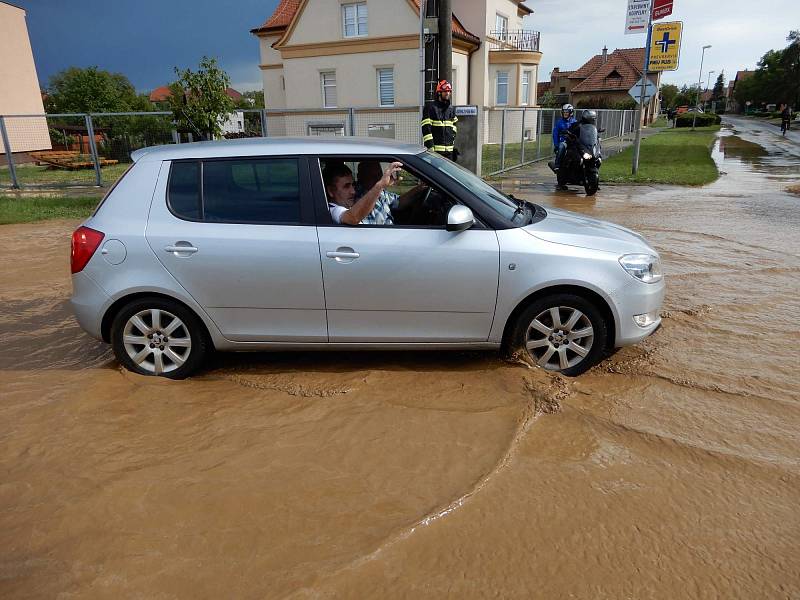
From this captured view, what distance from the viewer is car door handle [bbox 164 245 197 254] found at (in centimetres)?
421

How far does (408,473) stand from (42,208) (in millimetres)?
13069

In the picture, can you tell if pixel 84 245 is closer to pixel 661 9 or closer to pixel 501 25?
pixel 661 9

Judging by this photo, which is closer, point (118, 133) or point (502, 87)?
point (118, 133)

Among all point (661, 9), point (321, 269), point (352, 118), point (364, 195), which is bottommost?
point (321, 269)

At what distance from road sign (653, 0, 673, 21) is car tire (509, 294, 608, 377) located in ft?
49.7

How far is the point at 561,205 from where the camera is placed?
41.5 ft

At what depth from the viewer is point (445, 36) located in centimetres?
1277

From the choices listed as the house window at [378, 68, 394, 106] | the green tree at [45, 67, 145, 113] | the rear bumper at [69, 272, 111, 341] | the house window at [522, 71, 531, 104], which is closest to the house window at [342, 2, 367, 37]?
the house window at [378, 68, 394, 106]

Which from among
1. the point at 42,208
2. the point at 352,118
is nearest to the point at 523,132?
the point at 352,118

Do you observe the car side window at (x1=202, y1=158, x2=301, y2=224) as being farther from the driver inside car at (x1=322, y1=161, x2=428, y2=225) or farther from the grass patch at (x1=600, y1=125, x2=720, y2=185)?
the grass patch at (x1=600, y1=125, x2=720, y2=185)

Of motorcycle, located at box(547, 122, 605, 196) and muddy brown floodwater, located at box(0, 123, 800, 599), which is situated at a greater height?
motorcycle, located at box(547, 122, 605, 196)

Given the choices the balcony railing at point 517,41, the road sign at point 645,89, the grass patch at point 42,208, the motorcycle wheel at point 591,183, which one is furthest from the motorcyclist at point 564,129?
the balcony railing at point 517,41

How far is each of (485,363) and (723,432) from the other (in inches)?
64.5

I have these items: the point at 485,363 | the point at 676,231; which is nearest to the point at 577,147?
the point at 676,231
